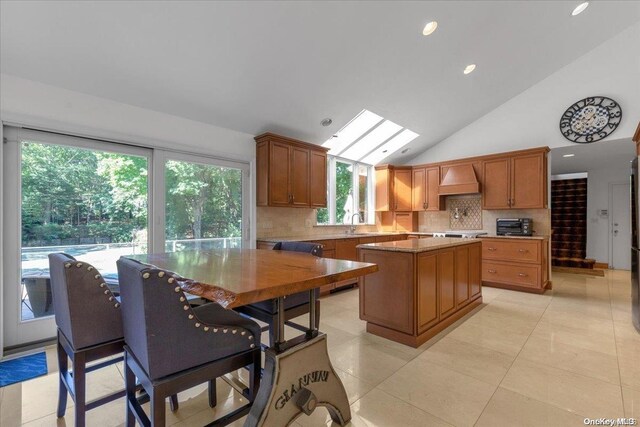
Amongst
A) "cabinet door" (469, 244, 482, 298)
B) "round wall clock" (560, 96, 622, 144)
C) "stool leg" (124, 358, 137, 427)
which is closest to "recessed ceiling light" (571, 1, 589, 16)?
"round wall clock" (560, 96, 622, 144)

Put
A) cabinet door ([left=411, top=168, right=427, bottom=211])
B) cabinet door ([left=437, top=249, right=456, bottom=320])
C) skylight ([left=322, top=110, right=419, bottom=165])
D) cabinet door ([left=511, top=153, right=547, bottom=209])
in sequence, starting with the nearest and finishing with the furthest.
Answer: cabinet door ([left=437, top=249, right=456, bottom=320]) → cabinet door ([left=511, top=153, right=547, bottom=209]) → skylight ([left=322, top=110, right=419, bottom=165]) → cabinet door ([left=411, top=168, right=427, bottom=211])

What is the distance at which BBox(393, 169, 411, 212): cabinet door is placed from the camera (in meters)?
6.07

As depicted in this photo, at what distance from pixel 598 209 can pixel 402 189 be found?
4.53 metres

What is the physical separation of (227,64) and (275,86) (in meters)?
0.63

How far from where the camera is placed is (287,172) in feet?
13.9

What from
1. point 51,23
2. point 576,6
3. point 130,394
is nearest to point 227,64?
point 51,23

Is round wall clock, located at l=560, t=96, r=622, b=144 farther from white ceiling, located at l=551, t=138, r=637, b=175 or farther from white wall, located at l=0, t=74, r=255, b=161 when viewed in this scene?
white wall, located at l=0, t=74, r=255, b=161

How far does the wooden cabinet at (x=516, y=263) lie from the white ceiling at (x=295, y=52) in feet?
8.07

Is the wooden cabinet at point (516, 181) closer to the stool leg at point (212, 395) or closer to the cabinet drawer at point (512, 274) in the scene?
the cabinet drawer at point (512, 274)

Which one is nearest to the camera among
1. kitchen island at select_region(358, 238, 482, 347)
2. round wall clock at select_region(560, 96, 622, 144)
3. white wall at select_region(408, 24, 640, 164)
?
kitchen island at select_region(358, 238, 482, 347)

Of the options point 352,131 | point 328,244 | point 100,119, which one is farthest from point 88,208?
point 352,131

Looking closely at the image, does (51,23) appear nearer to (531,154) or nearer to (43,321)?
(43,321)

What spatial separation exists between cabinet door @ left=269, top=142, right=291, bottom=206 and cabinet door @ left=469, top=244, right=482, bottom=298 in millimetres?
2539

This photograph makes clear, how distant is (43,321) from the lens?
2.66 meters
